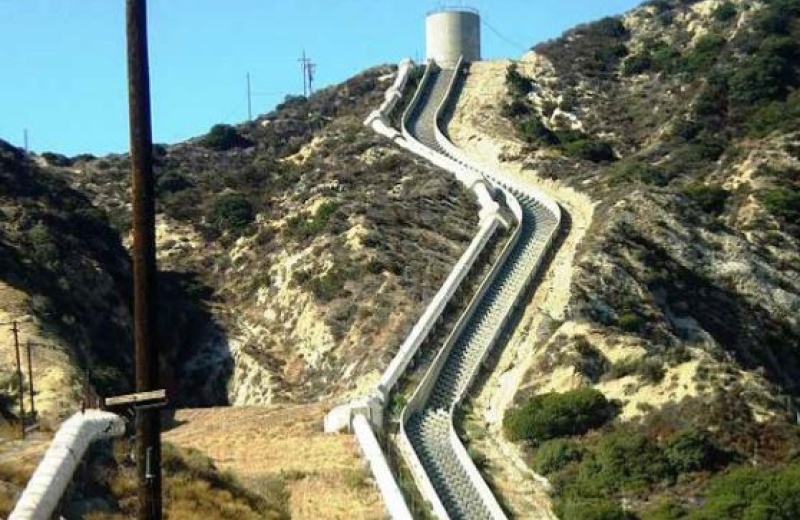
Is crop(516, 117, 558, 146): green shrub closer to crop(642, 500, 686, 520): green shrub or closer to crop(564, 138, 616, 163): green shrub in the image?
crop(564, 138, 616, 163): green shrub

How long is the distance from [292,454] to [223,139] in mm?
48149

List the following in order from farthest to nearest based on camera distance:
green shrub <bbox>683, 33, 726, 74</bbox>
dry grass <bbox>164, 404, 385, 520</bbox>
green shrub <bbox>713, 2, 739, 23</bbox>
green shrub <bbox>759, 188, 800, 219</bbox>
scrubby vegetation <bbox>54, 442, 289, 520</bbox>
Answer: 1. green shrub <bbox>713, 2, 739, 23</bbox>
2. green shrub <bbox>683, 33, 726, 74</bbox>
3. green shrub <bbox>759, 188, 800, 219</bbox>
4. dry grass <bbox>164, 404, 385, 520</bbox>
5. scrubby vegetation <bbox>54, 442, 289, 520</bbox>

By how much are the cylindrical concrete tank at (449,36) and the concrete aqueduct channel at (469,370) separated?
26.6 meters

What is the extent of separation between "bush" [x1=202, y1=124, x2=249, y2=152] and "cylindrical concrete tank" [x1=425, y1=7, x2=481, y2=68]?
56.1ft

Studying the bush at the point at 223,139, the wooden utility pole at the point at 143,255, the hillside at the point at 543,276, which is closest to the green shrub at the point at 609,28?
the hillside at the point at 543,276

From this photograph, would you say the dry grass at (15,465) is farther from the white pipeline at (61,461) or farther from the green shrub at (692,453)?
the green shrub at (692,453)

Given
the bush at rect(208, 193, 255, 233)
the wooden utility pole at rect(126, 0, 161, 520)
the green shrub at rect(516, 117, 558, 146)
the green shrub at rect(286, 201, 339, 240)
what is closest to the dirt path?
the green shrub at rect(516, 117, 558, 146)

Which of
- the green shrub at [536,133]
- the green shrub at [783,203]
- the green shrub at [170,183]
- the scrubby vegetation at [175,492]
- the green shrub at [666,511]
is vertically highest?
the green shrub at [536,133]

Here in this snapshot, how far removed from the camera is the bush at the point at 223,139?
251ft

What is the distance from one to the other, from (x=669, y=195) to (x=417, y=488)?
2760 cm

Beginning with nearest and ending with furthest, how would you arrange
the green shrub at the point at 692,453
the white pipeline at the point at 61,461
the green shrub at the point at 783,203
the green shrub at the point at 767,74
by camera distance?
the white pipeline at the point at 61,461, the green shrub at the point at 692,453, the green shrub at the point at 783,203, the green shrub at the point at 767,74

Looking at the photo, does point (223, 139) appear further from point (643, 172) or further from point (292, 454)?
point (292, 454)

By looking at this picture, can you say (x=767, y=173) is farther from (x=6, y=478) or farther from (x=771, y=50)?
(x=6, y=478)

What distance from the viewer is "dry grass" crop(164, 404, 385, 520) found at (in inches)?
1054
